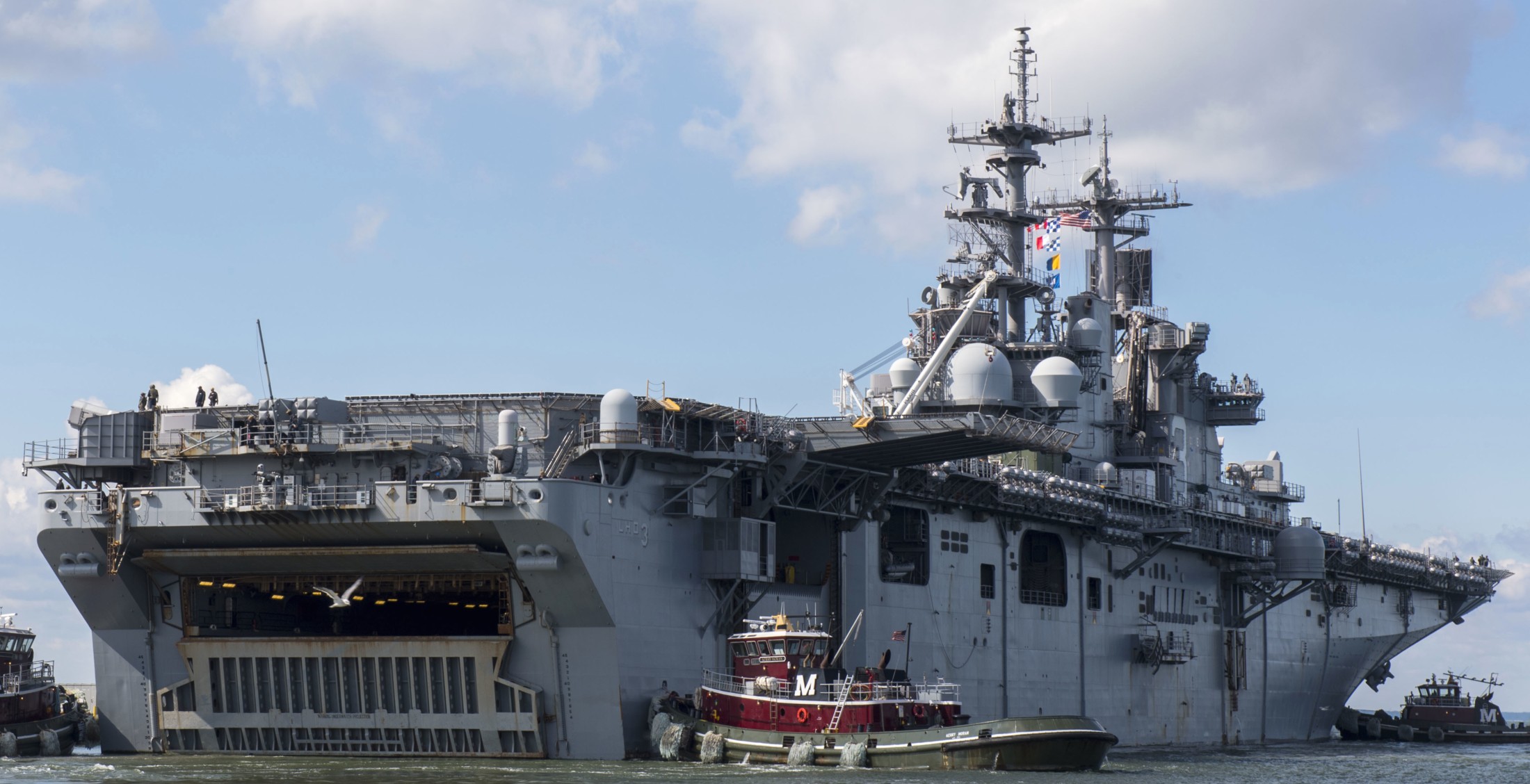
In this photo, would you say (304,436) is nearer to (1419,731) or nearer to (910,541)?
(910,541)

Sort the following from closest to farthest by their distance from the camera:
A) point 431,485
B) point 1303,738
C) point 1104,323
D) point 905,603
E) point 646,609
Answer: point 431,485 < point 646,609 < point 905,603 < point 1104,323 < point 1303,738

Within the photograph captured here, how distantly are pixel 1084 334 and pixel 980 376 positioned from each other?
8831 millimetres

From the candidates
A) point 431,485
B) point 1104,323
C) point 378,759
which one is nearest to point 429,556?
point 431,485

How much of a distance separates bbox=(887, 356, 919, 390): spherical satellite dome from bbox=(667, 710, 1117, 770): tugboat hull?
18.9m

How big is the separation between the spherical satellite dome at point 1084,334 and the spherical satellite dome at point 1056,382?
558cm

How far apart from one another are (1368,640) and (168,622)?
5545 centimetres

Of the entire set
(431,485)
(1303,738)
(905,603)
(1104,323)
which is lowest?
(1303,738)

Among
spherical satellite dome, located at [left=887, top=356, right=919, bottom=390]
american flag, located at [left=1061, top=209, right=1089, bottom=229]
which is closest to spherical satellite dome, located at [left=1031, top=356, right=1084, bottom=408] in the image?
spherical satellite dome, located at [left=887, top=356, right=919, bottom=390]

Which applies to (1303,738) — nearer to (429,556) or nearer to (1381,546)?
(1381,546)

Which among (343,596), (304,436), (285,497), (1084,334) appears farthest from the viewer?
(1084,334)

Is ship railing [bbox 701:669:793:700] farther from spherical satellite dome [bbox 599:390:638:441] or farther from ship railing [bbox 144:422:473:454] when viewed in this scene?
ship railing [bbox 144:422:473:454]

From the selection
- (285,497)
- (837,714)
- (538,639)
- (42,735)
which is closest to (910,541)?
(837,714)

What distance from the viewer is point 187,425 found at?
47.1 meters

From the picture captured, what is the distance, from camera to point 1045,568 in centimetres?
6303
